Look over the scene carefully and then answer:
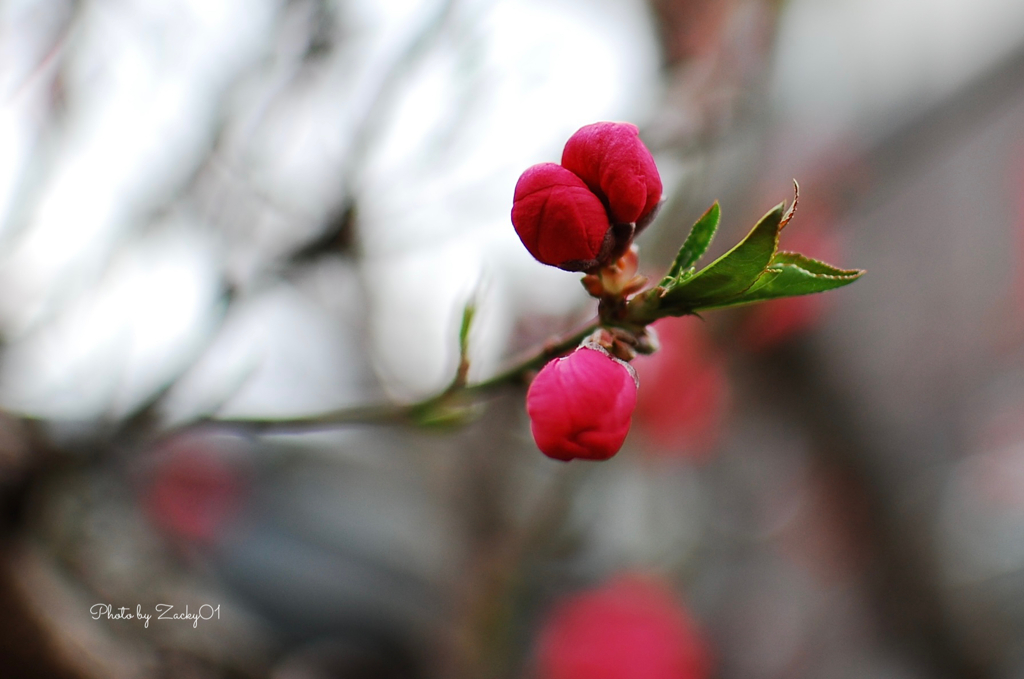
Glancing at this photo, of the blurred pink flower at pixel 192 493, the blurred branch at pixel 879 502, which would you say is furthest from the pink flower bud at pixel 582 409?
the blurred pink flower at pixel 192 493

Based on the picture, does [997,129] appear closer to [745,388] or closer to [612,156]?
[745,388]

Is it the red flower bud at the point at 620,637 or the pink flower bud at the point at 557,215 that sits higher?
the pink flower bud at the point at 557,215

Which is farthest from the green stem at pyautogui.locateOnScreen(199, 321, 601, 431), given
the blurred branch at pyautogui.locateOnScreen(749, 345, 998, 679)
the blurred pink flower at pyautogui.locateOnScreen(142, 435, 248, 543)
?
the blurred pink flower at pyautogui.locateOnScreen(142, 435, 248, 543)

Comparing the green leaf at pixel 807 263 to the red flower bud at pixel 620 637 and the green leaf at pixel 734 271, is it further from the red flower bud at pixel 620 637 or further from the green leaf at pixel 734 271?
the red flower bud at pixel 620 637

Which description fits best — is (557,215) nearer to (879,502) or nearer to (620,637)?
(620,637)

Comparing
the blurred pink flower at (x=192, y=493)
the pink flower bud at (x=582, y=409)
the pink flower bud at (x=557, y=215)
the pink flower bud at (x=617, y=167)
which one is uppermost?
the pink flower bud at (x=617, y=167)

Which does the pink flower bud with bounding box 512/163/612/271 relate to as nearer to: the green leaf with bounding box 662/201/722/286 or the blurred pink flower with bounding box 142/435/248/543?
the green leaf with bounding box 662/201/722/286

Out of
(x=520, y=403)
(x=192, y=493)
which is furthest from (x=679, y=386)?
(x=192, y=493)
